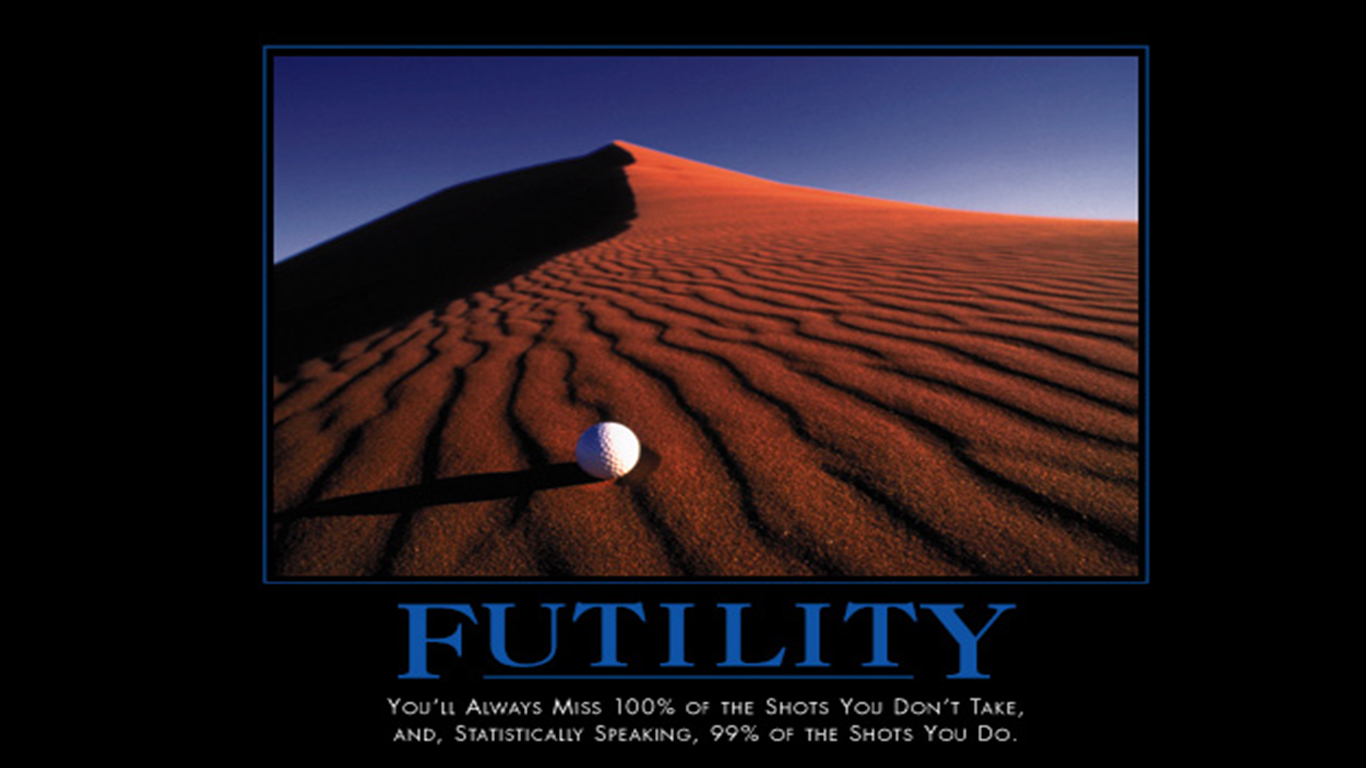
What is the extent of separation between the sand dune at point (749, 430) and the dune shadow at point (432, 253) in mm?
660

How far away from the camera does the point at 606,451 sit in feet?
4.63

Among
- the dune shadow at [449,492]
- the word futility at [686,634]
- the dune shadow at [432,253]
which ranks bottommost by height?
the word futility at [686,634]

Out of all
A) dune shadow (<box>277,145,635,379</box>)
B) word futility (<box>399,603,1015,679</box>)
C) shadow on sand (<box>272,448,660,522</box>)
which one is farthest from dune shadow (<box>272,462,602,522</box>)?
dune shadow (<box>277,145,635,379</box>)

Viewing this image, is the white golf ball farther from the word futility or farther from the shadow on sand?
the word futility

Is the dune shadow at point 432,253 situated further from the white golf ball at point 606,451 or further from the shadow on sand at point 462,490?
the white golf ball at point 606,451

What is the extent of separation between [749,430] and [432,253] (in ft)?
39.1

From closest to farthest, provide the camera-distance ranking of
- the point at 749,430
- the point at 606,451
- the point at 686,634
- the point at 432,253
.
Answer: the point at 686,634
the point at 606,451
the point at 749,430
the point at 432,253

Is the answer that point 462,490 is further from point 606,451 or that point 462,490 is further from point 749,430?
point 749,430

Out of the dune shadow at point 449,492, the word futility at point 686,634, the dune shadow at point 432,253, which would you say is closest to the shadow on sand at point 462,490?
the dune shadow at point 449,492

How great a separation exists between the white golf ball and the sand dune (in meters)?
0.05

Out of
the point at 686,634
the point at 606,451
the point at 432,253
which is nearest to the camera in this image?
the point at 686,634

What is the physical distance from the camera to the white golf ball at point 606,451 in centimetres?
141

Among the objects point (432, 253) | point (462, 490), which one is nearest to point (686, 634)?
point (462, 490)

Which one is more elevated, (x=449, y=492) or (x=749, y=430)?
(x=749, y=430)
